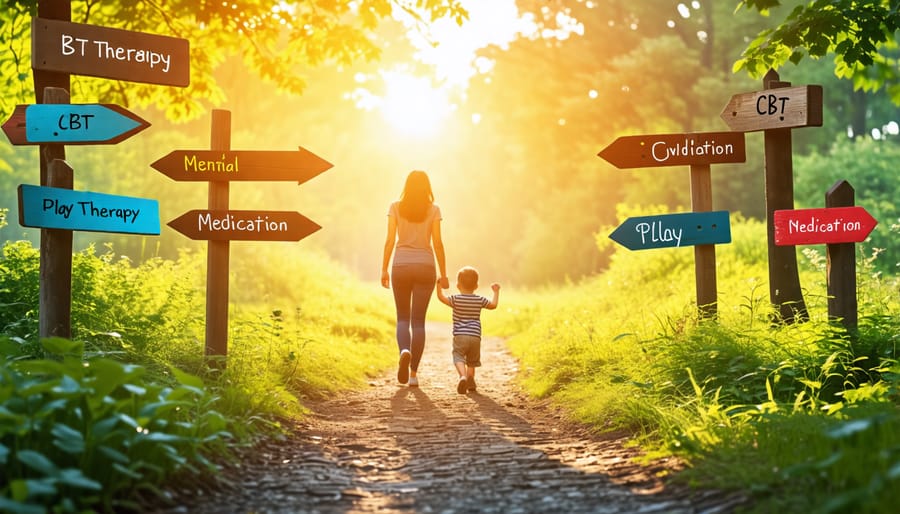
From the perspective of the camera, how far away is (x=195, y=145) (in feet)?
88.4

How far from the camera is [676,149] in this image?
27.3 ft

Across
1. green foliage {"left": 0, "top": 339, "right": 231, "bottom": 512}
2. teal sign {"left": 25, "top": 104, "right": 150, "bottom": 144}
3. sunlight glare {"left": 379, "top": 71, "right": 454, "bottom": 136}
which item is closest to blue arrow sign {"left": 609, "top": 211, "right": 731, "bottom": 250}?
teal sign {"left": 25, "top": 104, "right": 150, "bottom": 144}

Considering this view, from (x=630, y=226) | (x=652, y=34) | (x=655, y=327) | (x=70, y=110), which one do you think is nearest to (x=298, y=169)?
(x=70, y=110)

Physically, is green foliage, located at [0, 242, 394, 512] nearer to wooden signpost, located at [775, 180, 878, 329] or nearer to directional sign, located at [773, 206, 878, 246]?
directional sign, located at [773, 206, 878, 246]

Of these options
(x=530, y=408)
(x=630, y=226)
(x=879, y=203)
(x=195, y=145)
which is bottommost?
(x=530, y=408)

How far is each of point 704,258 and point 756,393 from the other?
2.05 metres

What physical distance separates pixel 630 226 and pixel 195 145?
21236mm

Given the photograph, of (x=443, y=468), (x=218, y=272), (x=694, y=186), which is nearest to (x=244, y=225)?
(x=218, y=272)

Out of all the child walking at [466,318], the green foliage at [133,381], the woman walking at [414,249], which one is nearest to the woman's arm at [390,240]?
the woman walking at [414,249]

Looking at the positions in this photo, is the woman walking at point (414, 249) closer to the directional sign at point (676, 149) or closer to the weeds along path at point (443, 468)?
the weeds along path at point (443, 468)

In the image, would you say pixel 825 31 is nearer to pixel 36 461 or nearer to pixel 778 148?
pixel 778 148

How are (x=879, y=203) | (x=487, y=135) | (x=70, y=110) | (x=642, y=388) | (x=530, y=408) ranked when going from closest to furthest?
(x=70, y=110), (x=642, y=388), (x=530, y=408), (x=879, y=203), (x=487, y=135)

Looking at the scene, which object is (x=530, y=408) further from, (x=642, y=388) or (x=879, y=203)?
(x=879, y=203)

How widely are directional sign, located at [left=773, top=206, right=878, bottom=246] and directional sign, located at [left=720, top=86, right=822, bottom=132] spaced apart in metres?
0.90
